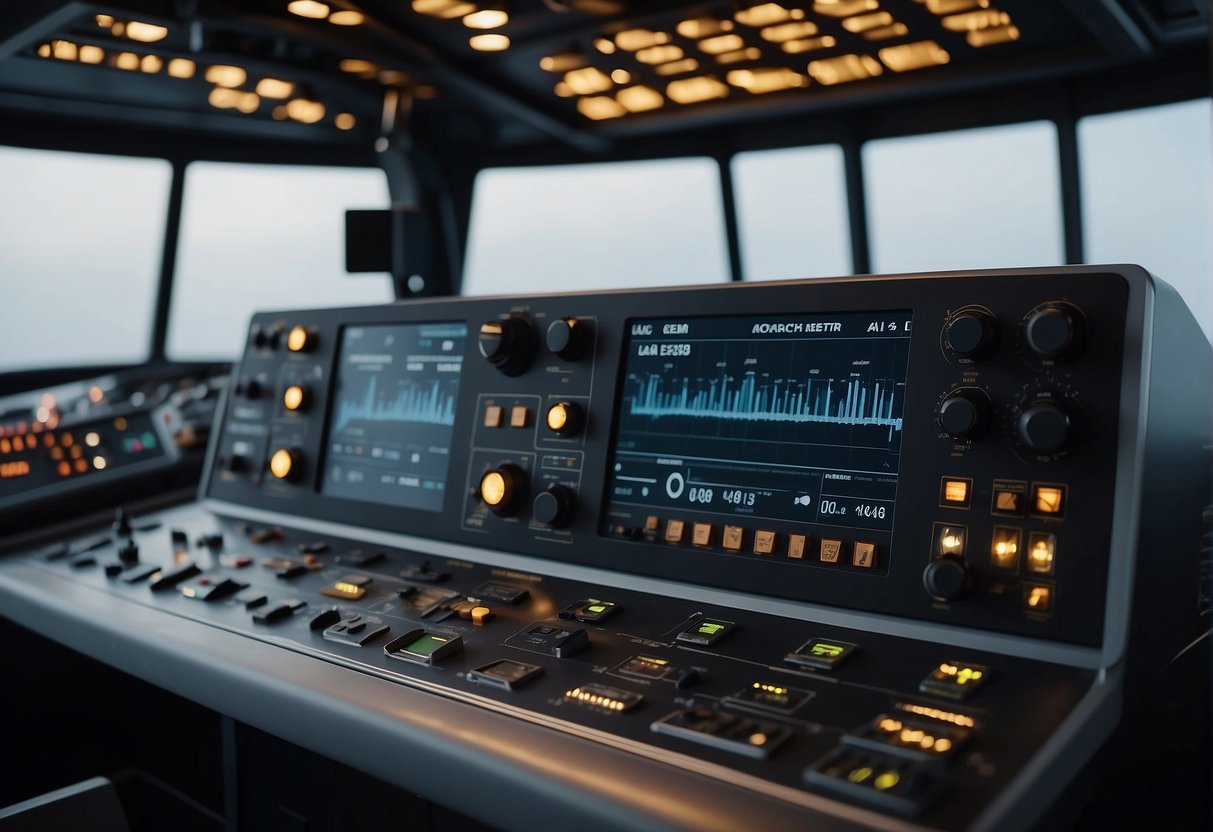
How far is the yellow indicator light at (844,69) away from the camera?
2.23 metres

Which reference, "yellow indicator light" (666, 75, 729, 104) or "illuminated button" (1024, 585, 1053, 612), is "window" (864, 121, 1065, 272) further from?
"illuminated button" (1024, 585, 1053, 612)

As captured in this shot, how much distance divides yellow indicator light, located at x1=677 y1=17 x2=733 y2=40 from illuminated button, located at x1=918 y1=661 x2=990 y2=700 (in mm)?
1494

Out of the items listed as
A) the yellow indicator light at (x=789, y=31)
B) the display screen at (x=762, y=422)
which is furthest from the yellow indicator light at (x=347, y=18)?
the display screen at (x=762, y=422)

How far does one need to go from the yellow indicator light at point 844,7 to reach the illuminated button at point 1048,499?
1.23 meters

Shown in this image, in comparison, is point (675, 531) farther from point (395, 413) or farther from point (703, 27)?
point (703, 27)

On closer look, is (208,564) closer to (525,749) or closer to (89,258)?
(525,749)

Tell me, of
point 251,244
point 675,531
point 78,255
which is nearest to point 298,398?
point 675,531

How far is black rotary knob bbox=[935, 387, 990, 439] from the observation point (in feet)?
3.51

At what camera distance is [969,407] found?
107 centimetres

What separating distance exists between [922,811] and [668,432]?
0.72 metres

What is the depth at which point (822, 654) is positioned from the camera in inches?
41.2

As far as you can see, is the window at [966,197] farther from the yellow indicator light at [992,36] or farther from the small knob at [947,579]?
the small knob at [947,579]

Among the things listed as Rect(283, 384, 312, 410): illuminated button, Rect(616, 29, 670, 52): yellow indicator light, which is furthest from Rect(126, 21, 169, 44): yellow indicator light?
Rect(616, 29, 670, 52): yellow indicator light

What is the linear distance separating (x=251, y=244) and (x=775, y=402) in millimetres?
4374
